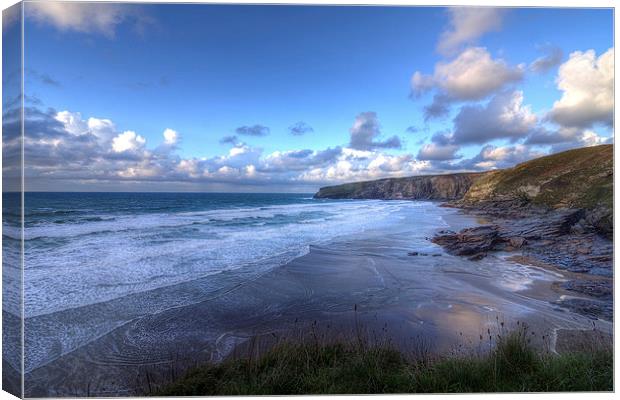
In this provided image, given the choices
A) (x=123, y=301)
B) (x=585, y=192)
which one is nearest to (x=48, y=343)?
(x=123, y=301)

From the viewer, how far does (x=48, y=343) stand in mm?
4395

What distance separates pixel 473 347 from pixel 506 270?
4.43 metres

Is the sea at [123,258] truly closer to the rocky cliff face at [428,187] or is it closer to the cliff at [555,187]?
the cliff at [555,187]

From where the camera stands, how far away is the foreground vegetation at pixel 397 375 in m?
3.28

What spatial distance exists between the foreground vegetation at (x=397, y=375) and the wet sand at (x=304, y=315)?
66cm

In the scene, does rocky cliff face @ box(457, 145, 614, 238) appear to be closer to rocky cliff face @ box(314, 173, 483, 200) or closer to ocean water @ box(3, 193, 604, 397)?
ocean water @ box(3, 193, 604, 397)

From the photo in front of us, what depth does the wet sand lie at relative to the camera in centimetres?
389

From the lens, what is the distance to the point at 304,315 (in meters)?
5.36

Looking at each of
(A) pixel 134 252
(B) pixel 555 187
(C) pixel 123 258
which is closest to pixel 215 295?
(C) pixel 123 258

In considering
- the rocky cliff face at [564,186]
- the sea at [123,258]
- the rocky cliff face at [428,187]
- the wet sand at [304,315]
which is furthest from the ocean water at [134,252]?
the rocky cliff face at [428,187]

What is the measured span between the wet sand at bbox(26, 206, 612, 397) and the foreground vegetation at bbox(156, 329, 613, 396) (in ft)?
2.15

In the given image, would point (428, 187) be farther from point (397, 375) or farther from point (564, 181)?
point (397, 375)

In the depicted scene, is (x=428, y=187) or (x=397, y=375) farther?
(x=428, y=187)

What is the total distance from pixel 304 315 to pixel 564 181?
13.8 m
